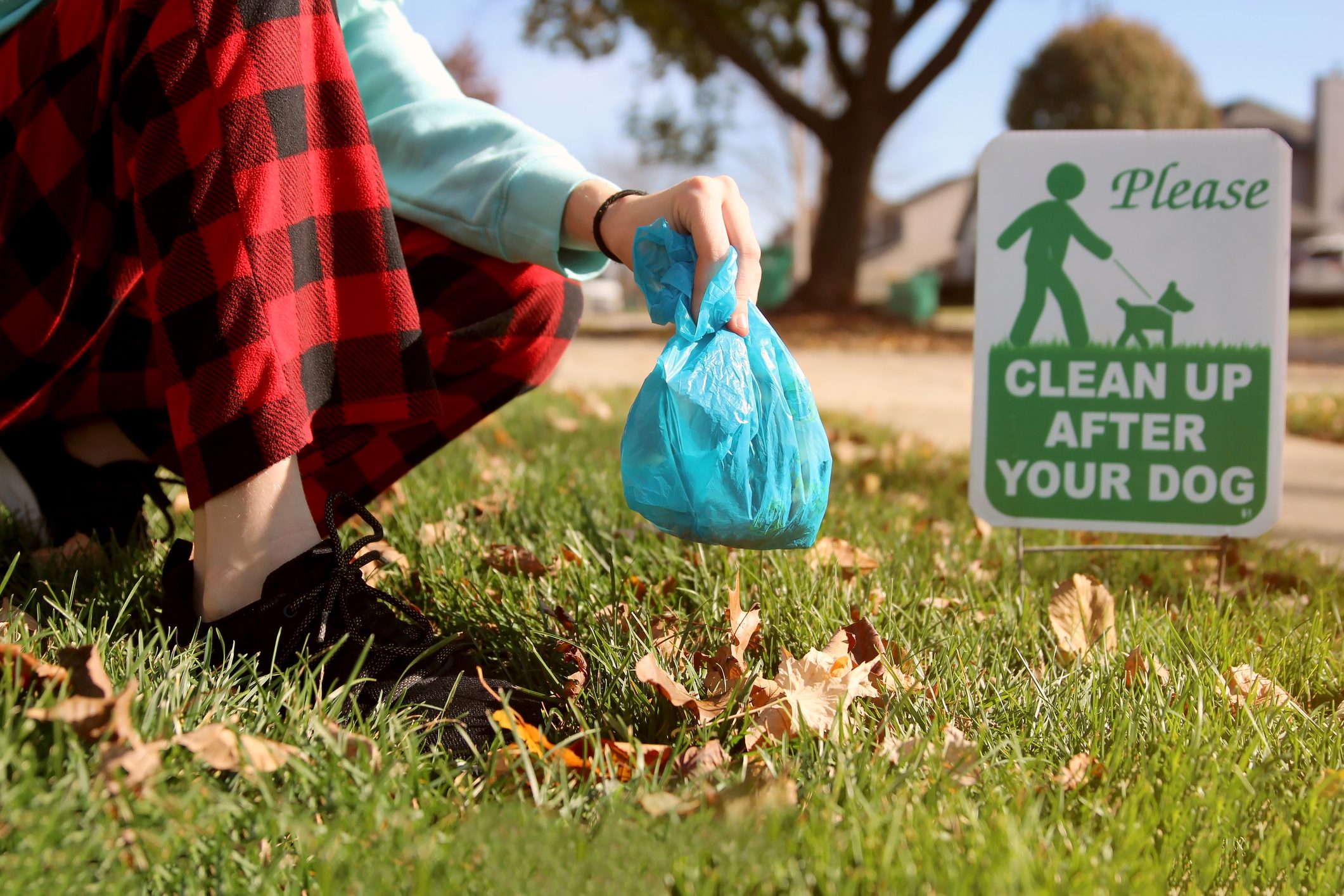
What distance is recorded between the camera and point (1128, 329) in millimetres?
2279

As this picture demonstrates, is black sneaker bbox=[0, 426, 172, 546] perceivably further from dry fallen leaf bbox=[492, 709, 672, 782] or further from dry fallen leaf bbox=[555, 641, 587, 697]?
dry fallen leaf bbox=[492, 709, 672, 782]

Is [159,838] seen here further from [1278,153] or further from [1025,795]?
[1278,153]

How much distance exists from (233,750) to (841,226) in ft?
48.4

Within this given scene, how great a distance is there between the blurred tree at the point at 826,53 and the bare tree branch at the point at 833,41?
13 mm

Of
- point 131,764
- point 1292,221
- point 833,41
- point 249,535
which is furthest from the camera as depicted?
point 833,41

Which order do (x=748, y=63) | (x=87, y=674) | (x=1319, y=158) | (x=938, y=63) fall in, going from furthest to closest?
(x=1319, y=158) < (x=748, y=63) < (x=938, y=63) < (x=87, y=674)

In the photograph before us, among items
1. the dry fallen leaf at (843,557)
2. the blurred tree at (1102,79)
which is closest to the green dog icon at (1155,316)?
the dry fallen leaf at (843,557)

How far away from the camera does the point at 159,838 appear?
1003 millimetres

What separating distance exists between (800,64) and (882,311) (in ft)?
15.6

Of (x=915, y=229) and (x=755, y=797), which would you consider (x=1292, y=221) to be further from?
(x=915, y=229)

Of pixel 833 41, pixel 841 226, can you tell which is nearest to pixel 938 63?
pixel 833 41

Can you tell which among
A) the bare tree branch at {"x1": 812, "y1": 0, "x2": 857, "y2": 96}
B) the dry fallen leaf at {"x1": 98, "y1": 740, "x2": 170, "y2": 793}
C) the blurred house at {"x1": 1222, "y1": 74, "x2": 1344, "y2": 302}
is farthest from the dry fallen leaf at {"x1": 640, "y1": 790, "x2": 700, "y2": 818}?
the blurred house at {"x1": 1222, "y1": 74, "x2": 1344, "y2": 302}

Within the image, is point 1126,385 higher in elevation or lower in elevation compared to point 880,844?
higher

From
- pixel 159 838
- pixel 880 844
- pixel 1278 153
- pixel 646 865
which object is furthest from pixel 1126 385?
pixel 159 838
